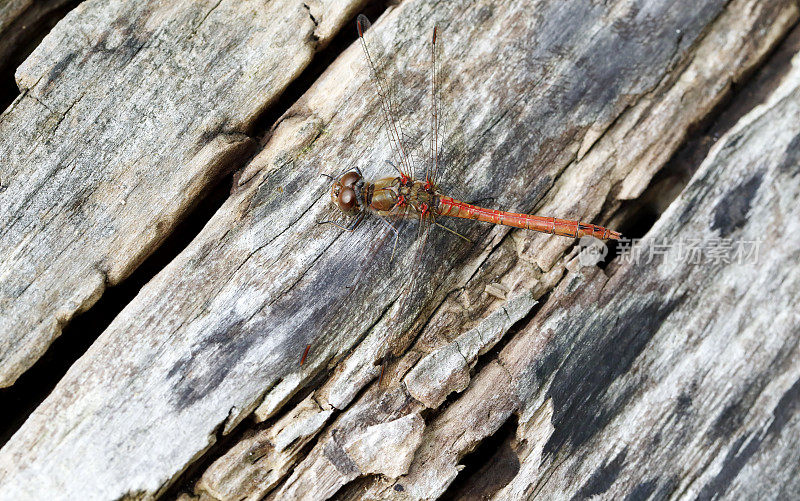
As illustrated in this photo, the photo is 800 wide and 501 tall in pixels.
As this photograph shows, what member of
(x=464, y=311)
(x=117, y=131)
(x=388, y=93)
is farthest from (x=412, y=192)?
(x=117, y=131)

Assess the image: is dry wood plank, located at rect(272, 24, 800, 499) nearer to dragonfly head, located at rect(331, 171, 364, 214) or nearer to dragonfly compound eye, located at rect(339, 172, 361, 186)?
dragonfly head, located at rect(331, 171, 364, 214)

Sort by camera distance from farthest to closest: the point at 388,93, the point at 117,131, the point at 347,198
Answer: the point at 388,93
the point at 117,131
the point at 347,198

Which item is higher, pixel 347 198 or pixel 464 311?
pixel 347 198

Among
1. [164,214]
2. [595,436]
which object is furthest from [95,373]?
[595,436]

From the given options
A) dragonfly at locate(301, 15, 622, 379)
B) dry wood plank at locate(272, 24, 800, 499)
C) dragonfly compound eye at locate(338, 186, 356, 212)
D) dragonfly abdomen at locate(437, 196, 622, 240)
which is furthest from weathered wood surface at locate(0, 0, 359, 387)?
dry wood plank at locate(272, 24, 800, 499)

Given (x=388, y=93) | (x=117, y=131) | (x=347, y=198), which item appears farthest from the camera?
(x=388, y=93)

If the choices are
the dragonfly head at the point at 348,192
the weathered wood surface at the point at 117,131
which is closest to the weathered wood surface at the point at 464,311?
the dragonfly head at the point at 348,192

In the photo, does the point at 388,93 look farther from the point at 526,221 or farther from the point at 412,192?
the point at 526,221
